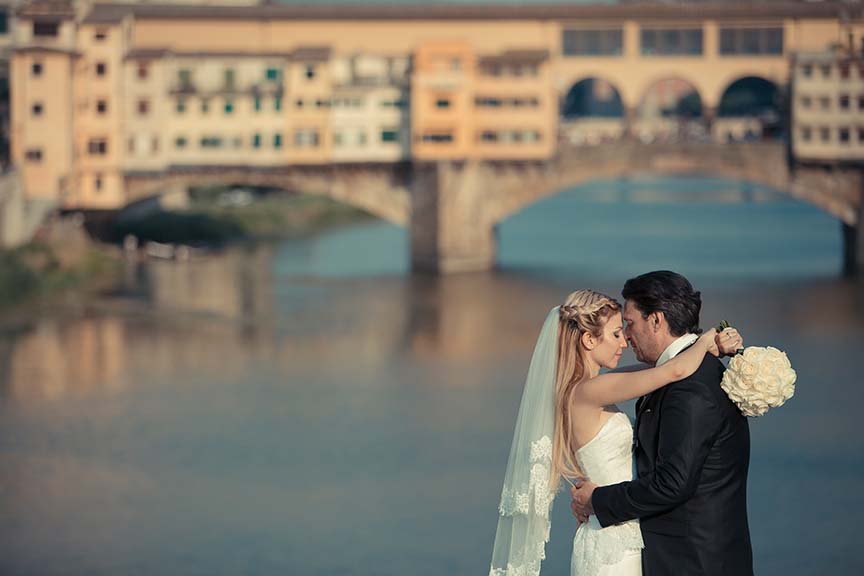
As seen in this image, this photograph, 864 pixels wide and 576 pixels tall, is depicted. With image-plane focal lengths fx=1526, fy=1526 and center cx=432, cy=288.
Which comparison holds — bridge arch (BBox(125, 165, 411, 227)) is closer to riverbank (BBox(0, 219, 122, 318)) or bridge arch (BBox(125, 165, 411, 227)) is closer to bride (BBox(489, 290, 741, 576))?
riverbank (BBox(0, 219, 122, 318))

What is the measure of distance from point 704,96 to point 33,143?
46.7ft

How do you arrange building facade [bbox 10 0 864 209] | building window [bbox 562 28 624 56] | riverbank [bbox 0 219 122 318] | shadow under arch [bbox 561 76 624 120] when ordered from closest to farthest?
riverbank [bbox 0 219 122 318] → building facade [bbox 10 0 864 209] → building window [bbox 562 28 624 56] → shadow under arch [bbox 561 76 624 120]

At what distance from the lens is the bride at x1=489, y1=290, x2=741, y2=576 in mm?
4406

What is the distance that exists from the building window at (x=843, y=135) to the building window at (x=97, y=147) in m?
15.0

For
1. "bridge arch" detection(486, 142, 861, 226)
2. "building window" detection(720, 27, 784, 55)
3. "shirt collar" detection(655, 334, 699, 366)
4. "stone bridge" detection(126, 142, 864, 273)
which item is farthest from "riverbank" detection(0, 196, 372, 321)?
"shirt collar" detection(655, 334, 699, 366)

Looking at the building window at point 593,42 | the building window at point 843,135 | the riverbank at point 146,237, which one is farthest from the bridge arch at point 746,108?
the riverbank at point 146,237

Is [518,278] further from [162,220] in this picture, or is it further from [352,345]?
[162,220]

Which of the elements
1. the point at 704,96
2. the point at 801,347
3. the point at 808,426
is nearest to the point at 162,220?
the point at 704,96

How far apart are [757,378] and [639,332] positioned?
0.40 metres

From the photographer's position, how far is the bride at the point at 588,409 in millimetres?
4406

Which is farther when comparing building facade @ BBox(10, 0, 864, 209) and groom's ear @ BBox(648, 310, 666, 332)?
building facade @ BBox(10, 0, 864, 209)

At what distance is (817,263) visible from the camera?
3244 centimetres

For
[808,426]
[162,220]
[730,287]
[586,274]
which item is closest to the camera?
[808,426]

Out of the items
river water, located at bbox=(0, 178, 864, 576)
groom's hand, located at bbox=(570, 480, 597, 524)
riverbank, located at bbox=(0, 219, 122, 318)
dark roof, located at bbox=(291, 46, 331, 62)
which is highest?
dark roof, located at bbox=(291, 46, 331, 62)
